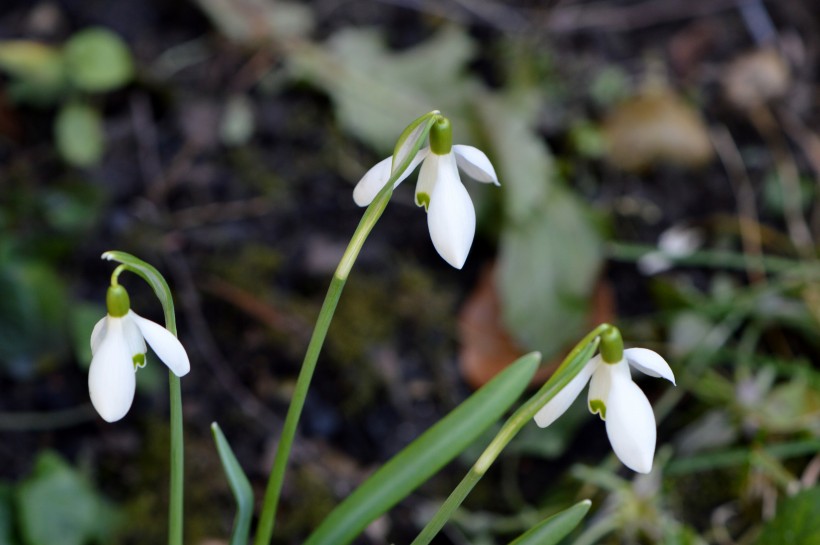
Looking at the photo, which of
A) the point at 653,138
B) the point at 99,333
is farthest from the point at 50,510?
the point at 653,138

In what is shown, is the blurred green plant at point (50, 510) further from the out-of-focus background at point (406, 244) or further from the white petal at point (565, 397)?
the white petal at point (565, 397)

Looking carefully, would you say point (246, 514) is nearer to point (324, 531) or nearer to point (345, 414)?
point (324, 531)

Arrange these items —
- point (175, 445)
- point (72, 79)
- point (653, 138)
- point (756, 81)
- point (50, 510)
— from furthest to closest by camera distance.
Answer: point (756, 81) → point (653, 138) → point (72, 79) → point (50, 510) → point (175, 445)

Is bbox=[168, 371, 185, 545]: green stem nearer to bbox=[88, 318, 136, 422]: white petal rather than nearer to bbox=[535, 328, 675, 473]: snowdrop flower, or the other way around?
bbox=[88, 318, 136, 422]: white petal

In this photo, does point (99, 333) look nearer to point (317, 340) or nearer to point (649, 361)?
point (317, 340)

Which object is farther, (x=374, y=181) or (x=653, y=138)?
(x=653, y=138)

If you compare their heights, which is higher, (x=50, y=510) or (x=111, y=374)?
(x=50, y=510)

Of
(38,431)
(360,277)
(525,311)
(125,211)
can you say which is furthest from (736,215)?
(38,431)

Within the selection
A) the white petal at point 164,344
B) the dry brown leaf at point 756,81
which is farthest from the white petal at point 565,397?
the dry brown leaf at point 756,81
